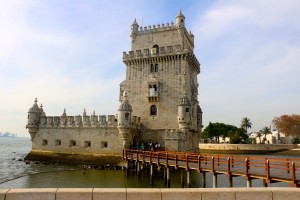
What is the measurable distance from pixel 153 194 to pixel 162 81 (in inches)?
1210

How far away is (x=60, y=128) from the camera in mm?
39781

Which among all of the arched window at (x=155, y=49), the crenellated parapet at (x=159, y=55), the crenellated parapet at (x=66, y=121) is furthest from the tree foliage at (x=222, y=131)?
the crenellated parapet at (x=66, y=121)

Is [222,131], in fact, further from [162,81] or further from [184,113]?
[184,113]

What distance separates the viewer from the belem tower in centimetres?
3506

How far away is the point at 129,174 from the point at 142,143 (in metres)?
7.03

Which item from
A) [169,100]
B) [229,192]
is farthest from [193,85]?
[229,192]

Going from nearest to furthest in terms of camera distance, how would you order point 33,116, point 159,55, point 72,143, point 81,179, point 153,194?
point 153,194, point 81,179, point 159,55, point 72,143, point 33,116

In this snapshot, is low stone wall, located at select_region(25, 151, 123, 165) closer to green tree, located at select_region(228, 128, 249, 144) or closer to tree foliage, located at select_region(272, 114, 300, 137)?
green tree, located at select_region(228, 128, 249, 144)

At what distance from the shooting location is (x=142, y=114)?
3794 centimetres

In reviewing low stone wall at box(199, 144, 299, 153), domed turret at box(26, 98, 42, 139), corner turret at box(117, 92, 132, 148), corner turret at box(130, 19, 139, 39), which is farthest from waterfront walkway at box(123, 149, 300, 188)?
low stone wall at box(199, 144, 299, 153)

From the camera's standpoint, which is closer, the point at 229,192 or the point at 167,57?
the point at 229,192

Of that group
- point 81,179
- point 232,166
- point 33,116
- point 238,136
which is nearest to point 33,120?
point 33,116

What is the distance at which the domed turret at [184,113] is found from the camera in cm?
3459

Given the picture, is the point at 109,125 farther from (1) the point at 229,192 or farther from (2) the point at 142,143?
(1) the point at 229,192
